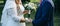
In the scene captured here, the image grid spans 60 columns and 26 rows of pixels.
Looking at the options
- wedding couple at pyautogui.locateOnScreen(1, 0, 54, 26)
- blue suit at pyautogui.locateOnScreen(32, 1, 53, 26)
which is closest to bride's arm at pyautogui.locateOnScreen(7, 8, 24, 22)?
→ wedding couple at pyautogui.locateOnScreen(1, 0, 54, 26)

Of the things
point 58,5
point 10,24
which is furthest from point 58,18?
point 10,24

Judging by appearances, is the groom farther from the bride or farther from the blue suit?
the bride

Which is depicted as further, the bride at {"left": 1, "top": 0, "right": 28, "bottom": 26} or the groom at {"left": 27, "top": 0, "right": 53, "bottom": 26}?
the bride at {"left": 1, "top": 0, "right": 28, "bottom": 26}

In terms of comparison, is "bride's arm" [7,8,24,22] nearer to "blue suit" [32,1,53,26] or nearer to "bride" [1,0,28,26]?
"bride" [1,0,28,26]

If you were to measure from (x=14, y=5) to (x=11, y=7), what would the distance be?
91 millimetres

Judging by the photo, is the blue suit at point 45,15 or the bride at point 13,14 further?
the bride at point 13,14

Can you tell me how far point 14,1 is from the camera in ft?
14.6

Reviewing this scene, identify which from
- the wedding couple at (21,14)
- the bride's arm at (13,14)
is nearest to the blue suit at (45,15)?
the wedding couple at (21,14)

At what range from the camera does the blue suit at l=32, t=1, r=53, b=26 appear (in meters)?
3.85

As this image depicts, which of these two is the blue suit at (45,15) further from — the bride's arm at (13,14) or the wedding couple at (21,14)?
the bride's arm at (13,14)

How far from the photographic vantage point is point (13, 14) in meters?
4.33

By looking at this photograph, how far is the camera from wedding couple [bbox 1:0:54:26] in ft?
12.7

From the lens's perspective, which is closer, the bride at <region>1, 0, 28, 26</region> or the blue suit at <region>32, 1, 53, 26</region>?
the blue suit at <region>32, 1, 53, 26</region>

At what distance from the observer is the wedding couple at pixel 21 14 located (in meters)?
3.86
